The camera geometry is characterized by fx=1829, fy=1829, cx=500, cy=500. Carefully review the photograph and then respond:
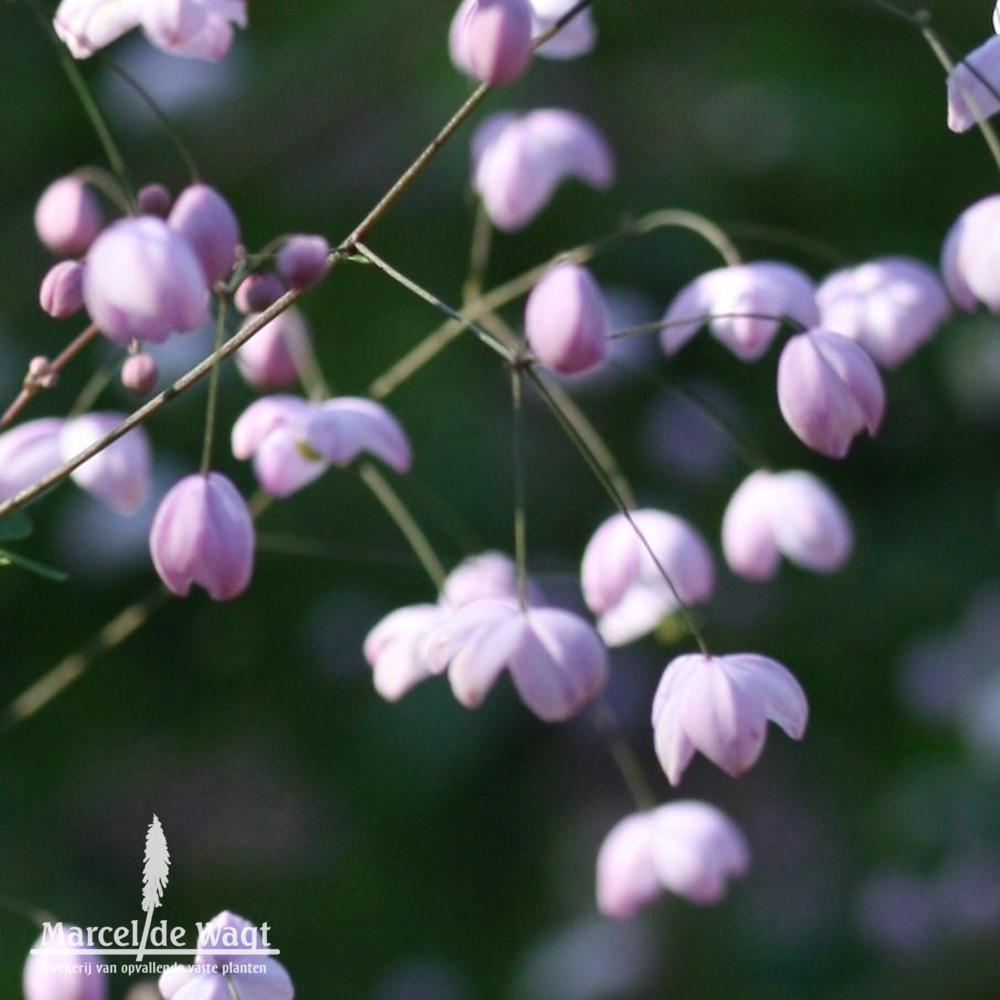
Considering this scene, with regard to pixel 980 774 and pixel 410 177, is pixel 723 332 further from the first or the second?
pixel 980 774

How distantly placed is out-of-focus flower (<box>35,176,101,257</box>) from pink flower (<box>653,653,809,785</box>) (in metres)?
0.49

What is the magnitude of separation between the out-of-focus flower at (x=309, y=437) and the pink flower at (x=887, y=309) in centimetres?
35

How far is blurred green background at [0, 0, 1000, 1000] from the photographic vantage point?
9.53 ft

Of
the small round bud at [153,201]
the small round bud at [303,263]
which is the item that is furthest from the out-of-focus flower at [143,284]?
the small round bud at [153,201]

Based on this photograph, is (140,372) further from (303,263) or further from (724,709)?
(724,709)

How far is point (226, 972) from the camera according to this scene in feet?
3.29

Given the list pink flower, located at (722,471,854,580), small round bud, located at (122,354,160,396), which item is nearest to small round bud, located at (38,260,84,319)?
small round bud, located at (122,354,160,396)

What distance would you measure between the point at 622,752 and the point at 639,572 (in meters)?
0.72

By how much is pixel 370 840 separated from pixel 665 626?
4.75ft

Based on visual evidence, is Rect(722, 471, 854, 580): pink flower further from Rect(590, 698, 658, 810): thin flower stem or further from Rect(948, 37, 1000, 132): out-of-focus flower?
Rect(948, 37, 1000, 132): out-of-focus flower

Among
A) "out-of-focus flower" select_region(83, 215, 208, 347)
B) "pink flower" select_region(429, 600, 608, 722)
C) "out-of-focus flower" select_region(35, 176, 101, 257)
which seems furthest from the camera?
"out-of-focus flower" select_region(35, 176, 101, 257)

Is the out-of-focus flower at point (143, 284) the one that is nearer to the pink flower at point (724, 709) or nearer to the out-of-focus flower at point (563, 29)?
the pink flower at point (724, 709)

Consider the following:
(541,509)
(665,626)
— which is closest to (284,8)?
(541,509)

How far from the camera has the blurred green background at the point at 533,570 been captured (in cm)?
291
